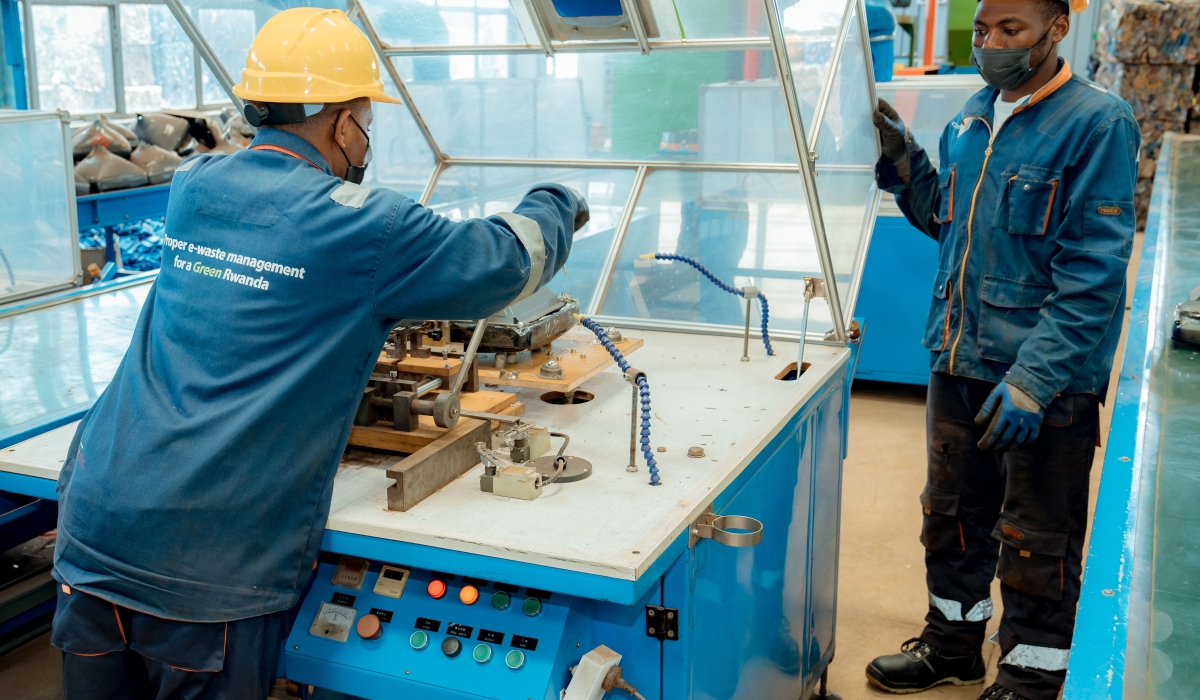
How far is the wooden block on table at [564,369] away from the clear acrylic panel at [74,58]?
5598 millimetres

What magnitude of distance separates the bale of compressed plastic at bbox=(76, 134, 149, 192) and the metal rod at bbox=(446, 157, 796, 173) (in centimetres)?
209

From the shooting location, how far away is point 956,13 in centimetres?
475

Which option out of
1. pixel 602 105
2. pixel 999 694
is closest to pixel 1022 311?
pixel 999 694

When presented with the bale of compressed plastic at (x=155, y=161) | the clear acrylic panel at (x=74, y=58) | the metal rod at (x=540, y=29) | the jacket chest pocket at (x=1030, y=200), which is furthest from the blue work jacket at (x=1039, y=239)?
the clear acrylic panel at (x=74, y=58)

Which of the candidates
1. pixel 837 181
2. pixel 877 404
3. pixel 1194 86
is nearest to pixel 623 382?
pixel 837 181

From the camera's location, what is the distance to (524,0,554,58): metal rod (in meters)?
2.17

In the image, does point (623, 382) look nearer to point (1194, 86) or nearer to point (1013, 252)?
point (1013, 252)

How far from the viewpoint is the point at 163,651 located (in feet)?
4.35

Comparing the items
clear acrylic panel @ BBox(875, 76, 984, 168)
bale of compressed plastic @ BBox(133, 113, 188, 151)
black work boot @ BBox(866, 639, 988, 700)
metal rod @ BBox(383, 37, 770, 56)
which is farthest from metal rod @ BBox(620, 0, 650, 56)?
bale of compressed plastic @ BBox(133, 113, 188, 151)

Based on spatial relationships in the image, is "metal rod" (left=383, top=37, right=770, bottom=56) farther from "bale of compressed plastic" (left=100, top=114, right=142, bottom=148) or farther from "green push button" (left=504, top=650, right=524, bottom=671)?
"bale of compressed plastic" (left=100, top=114, right=142, bottom=148)

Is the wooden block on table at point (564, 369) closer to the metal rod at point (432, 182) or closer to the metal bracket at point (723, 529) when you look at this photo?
the metal bracket at point (723, 529)

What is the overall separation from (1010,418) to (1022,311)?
243mm

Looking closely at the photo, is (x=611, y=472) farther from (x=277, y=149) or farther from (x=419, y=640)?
(x=277, y=149)

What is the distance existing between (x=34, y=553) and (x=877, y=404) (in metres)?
3.28
